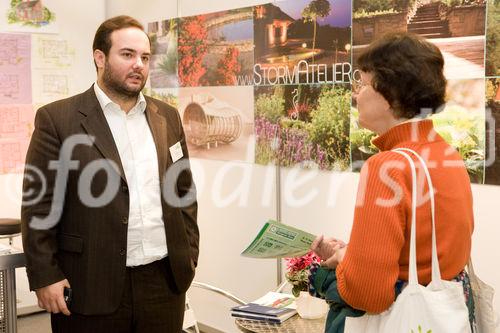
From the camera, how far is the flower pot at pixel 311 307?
2.53 metres

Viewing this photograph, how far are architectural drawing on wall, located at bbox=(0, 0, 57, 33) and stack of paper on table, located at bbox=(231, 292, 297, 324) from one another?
2.96 metres

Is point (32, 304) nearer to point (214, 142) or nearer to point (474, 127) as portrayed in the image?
point (214, 142)

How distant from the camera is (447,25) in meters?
2.61

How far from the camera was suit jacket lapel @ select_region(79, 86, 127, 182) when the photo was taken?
2324mm

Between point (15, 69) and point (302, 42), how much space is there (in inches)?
92.7

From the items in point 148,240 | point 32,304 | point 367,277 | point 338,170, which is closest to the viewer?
point 367,277

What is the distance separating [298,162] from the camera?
3.37 m

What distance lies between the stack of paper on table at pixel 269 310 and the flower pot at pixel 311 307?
0.19ft

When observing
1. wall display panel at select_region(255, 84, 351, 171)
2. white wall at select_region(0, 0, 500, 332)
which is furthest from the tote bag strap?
wall display panel at select_region(255, 84, 351, 171)

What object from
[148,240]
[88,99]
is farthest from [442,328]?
[88,99]

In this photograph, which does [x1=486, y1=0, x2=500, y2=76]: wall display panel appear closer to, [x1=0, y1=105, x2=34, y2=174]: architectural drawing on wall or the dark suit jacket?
the dark suit jacket

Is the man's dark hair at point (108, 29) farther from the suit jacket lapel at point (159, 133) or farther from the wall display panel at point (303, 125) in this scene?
the wall display panel at point (303, 125)

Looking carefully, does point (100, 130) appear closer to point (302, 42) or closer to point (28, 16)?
point (302, 42)

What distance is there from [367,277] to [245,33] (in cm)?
246
